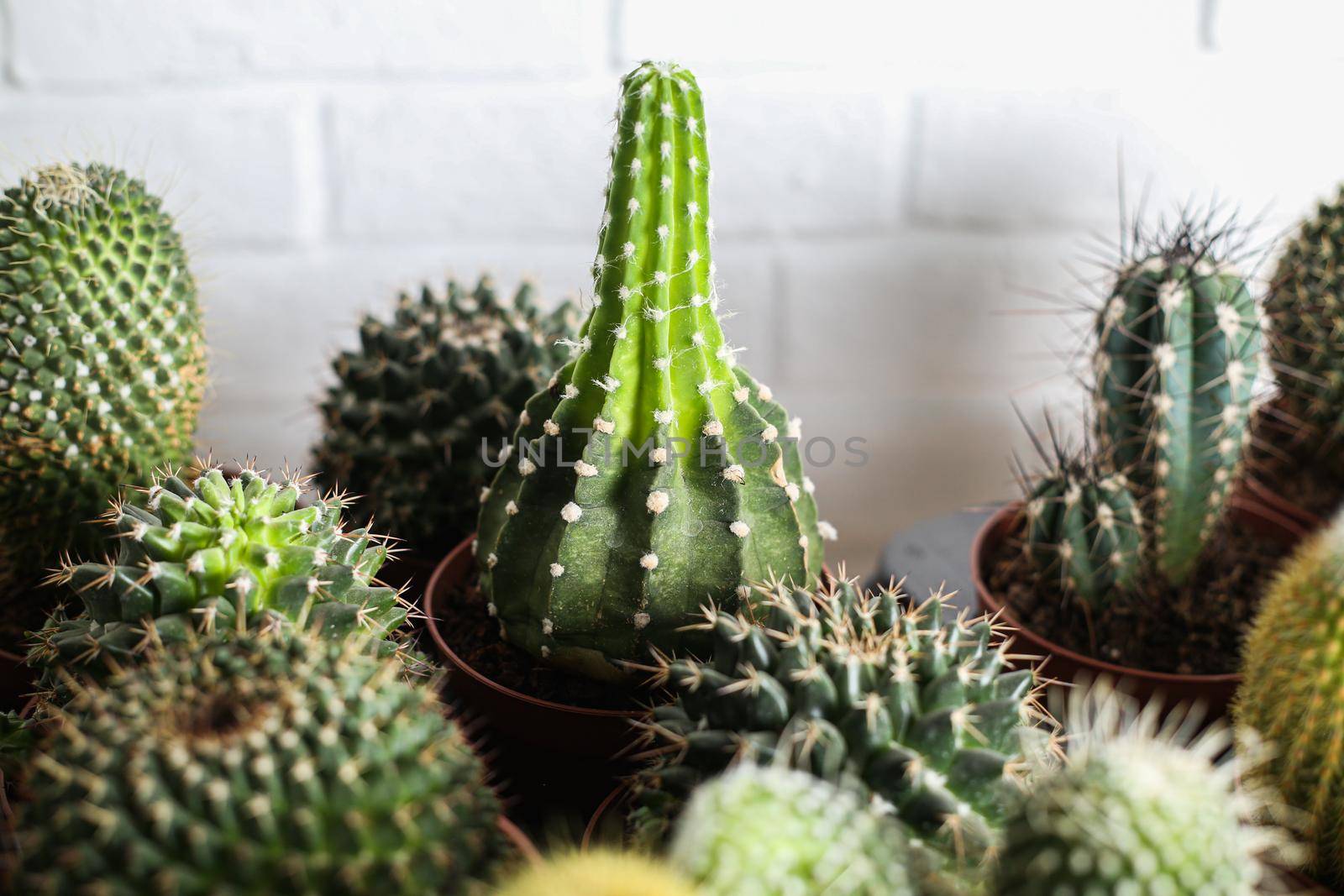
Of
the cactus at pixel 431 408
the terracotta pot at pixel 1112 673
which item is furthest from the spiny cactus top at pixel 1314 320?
the cactus at pixel 431 408

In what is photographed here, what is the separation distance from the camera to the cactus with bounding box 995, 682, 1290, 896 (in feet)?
1.53

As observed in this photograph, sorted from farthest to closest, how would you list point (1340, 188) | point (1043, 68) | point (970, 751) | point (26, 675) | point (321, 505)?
point (1043, 68), point (1340, 188), point (26, 675), point (321, 505), point (970, 751)

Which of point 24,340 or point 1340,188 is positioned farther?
point 1340,188

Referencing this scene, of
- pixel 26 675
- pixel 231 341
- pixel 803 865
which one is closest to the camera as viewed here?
pixel 803 865

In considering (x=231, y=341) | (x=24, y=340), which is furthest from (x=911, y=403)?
(x=24, y=340)

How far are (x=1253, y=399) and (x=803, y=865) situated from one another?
2.59 feet

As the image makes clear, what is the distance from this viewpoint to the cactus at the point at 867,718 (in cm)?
58

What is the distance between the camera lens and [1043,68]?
1.32m

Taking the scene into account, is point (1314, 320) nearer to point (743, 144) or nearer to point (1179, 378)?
point (1179, 378)

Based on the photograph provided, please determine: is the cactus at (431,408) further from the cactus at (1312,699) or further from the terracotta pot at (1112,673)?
the cactus at (1312,699)

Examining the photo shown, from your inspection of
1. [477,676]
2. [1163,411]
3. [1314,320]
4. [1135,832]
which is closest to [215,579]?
[477,676]

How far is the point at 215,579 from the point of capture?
66 centimetres

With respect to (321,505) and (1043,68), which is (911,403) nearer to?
(1043,68)

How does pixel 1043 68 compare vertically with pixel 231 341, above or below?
above
